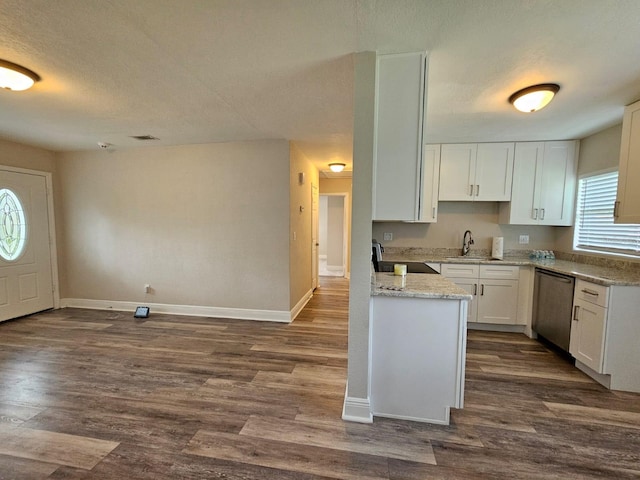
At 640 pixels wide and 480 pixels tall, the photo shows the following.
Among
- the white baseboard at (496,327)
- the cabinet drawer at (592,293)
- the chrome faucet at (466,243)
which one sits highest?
the chrome faucet at (466,243)

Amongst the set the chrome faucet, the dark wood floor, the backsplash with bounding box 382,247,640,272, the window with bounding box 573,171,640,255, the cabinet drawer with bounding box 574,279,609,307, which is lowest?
the dark wood floor

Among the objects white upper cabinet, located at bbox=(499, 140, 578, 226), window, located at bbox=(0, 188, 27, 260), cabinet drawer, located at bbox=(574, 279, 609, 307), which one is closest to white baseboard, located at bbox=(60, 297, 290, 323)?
window, located at bbox=(0, 188, 27, 260)

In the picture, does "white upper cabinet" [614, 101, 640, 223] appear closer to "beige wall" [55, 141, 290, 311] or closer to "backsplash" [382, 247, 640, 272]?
"backsplash" [382, 247, 640, 272]

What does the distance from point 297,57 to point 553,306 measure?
3.48 metres

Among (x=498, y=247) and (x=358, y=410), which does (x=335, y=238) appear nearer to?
(x=498, y=247)

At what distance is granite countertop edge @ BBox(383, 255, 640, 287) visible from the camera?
2.34 meters

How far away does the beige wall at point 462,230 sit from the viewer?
3.86m

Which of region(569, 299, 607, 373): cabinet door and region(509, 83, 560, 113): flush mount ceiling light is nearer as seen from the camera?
region(509, 83, 560, 113): flush mount ceiling light

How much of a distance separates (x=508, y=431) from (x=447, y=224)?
2768 millimetres

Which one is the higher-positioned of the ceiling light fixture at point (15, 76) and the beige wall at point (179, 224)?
the ceiling light fixture at point (15, 76)

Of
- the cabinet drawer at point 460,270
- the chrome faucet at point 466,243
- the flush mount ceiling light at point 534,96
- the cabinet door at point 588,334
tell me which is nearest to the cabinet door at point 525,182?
the chrome faucet at point 466,243

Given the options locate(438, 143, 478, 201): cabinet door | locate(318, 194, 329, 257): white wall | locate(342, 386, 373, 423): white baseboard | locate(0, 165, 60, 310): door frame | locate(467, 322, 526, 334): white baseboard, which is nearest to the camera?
locate(342, 386, 373, 423): white baseboard

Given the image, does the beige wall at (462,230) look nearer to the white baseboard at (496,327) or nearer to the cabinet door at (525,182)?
the cabinet door at (525,182)

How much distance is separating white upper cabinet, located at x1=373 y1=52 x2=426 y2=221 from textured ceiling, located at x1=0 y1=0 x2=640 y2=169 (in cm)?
12
